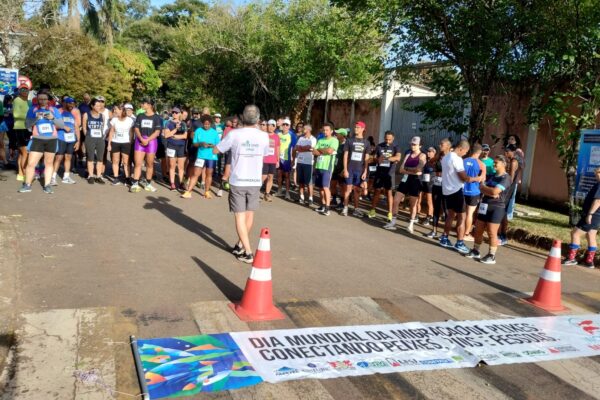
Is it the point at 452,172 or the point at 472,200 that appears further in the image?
the point at 472,200

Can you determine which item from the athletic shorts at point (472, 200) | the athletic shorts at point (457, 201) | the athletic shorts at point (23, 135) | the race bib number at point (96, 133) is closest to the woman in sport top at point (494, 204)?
the athletic shorts at point (457, 201)

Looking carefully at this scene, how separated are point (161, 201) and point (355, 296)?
6.01 metres

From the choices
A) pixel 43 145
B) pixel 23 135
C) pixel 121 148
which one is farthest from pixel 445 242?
pixel 23 135

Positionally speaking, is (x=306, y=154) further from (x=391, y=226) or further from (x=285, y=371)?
(x=285, y=371)

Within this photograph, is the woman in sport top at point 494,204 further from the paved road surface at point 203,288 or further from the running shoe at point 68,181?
the running shoe at point 68,181

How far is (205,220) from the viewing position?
955 centimetres

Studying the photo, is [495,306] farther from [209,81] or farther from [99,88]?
[99,88]

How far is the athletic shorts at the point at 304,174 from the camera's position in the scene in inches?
492

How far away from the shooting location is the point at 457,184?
9227 millimetres

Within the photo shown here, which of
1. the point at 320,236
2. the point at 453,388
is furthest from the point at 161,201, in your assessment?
the point at 453,388

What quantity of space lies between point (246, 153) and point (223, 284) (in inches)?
72.2

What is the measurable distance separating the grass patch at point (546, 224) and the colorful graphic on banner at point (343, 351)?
506 centimetres

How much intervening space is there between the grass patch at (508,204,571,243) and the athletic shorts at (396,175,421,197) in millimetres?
2101

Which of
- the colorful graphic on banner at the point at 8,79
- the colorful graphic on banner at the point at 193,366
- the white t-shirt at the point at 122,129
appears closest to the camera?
the colorful graphic on banner at the point at 193,366
